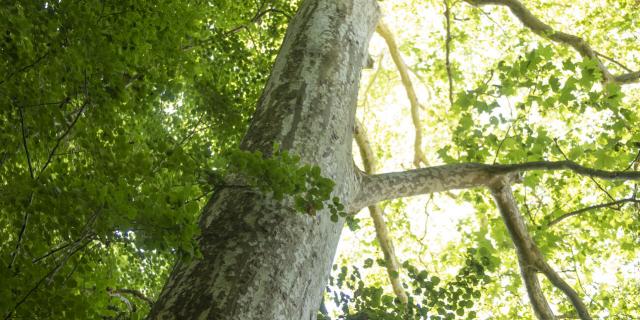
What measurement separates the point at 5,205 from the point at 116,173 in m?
0.52

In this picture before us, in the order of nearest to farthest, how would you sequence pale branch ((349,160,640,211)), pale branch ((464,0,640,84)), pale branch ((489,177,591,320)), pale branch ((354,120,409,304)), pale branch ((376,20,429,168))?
1. pale branch ((349,160,640,211))
2. pale branch ((489,177,591,320))
3. pale branch ((464,0,640,84))
4. pale branch ((354,120,409,304))
5. pale branch ((376,20,429,168))

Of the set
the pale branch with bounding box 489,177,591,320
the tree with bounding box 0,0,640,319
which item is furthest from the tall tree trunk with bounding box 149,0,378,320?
the pale branch with bounding box 489,177,591,320

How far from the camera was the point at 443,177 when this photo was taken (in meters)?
3.95

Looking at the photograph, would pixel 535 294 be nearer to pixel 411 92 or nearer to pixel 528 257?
pixel 528 257

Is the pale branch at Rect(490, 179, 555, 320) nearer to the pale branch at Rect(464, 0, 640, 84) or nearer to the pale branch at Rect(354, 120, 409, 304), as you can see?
the pale branch at Rect(354, 120, 409, 304)

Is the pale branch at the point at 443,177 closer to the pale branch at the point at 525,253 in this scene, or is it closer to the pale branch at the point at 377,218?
the pale branch at the point at 525,253

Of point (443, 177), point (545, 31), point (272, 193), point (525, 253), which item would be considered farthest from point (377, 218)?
point (272, 193)

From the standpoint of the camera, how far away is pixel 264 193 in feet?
7.01

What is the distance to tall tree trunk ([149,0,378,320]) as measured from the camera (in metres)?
1.81

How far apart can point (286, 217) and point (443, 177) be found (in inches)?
81.9

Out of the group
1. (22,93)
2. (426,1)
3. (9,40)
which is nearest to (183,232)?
(22,93)

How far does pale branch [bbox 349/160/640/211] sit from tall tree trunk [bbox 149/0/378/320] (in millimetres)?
421

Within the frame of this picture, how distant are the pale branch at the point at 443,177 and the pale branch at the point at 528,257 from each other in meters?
0.36

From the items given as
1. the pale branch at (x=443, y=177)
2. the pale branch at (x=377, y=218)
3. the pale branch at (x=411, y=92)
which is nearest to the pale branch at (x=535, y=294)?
the pale branch at (x=443, y=177)
